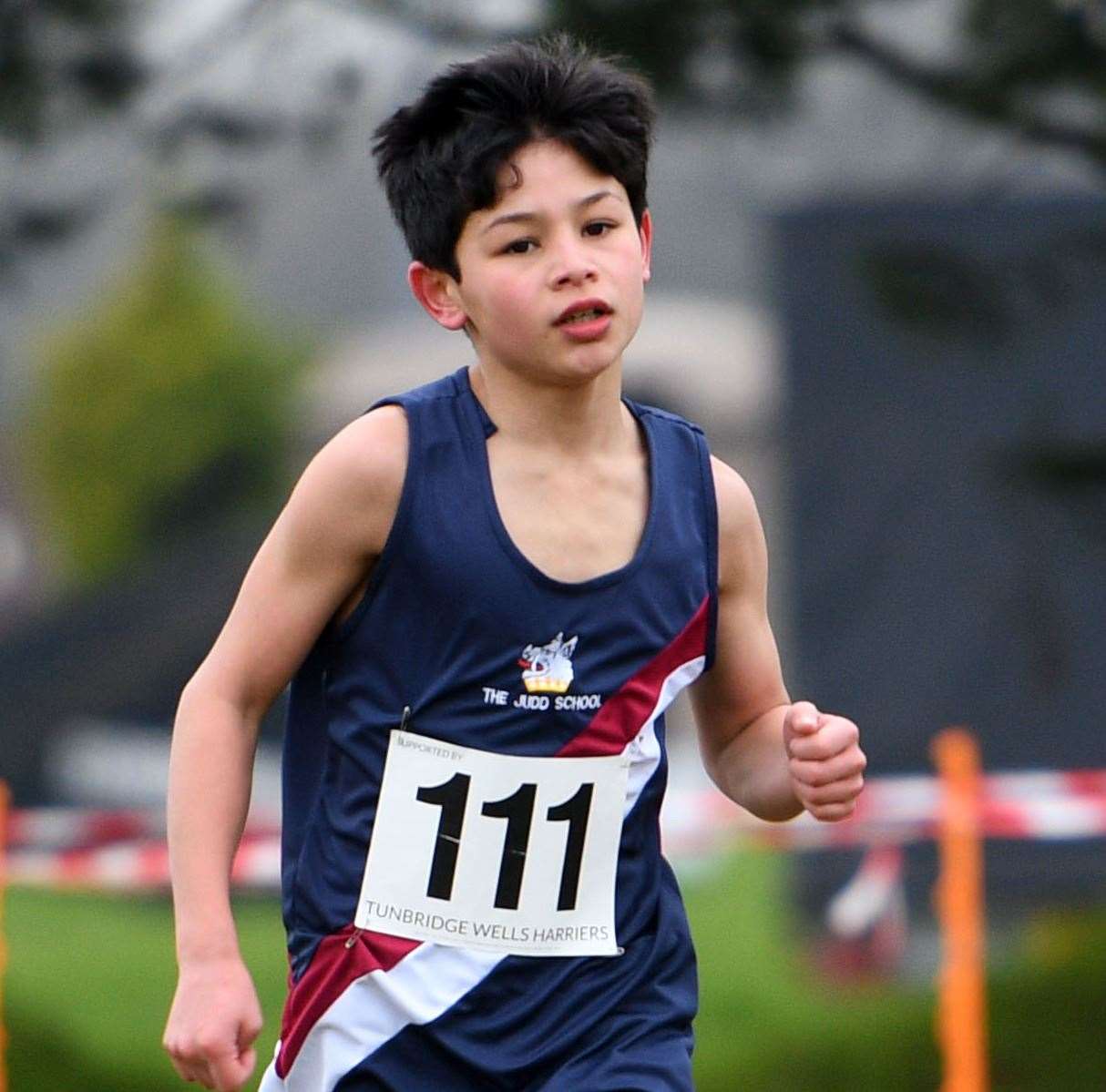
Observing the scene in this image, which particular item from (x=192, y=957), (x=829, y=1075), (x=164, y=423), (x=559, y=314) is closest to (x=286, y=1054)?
(x=192, y=957)

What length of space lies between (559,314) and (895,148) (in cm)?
424

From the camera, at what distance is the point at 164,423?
6973mm

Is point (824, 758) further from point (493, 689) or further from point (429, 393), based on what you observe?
point (429, 393)

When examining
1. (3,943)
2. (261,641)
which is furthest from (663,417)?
(3,943)

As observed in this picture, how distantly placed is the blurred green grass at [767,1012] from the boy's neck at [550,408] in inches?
154

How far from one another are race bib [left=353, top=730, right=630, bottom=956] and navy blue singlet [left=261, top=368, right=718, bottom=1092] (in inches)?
0.8

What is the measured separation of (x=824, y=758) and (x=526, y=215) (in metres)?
0.73

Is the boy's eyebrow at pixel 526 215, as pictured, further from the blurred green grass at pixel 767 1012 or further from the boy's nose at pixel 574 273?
the blurred green grass at pixel 767 1012

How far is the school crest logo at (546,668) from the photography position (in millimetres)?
2795

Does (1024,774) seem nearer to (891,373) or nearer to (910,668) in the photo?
(910,668)

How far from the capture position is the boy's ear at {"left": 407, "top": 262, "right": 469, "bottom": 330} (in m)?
2.96

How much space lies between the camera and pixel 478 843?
283 cm

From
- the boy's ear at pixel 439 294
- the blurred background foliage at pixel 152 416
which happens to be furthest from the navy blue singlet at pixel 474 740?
the blurred background foliage at pixel 152 416

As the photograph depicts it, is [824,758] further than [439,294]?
No
